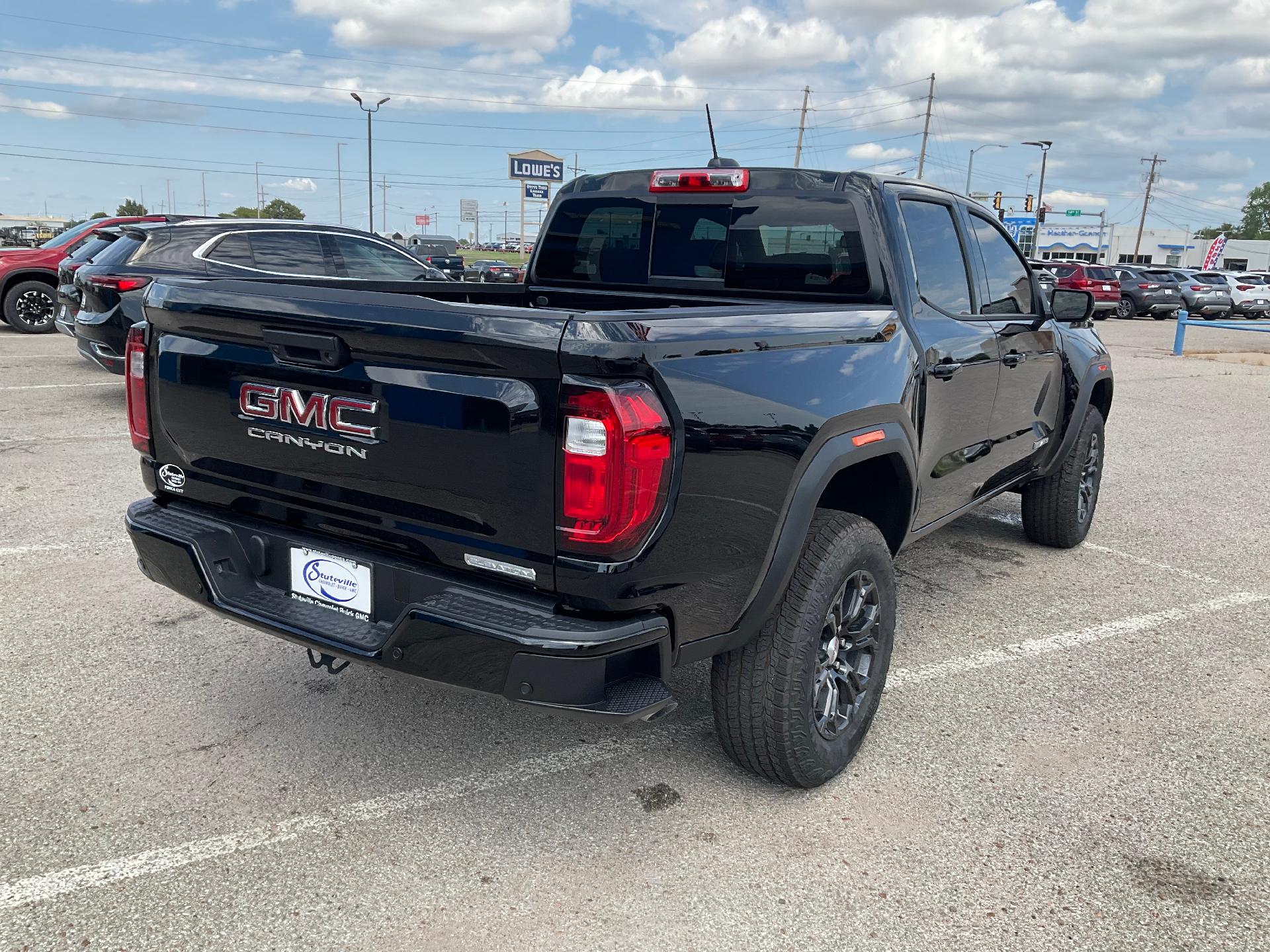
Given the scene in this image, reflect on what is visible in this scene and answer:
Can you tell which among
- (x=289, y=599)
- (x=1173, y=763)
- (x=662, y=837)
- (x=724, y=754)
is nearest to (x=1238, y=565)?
(x=1173, y=763)

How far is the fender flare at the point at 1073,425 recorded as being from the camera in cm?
515

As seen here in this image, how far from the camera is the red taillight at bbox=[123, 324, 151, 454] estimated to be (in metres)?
3.06

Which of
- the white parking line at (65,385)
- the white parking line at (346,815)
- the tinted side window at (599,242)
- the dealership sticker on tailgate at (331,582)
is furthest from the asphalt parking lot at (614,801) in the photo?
the white parking line at (65,385)

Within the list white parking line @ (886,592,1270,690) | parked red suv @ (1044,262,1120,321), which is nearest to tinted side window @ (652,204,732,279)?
white parking line @ (886,592,1270,690)

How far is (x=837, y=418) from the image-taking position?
288cm

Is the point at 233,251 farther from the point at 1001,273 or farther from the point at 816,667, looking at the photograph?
the point at 816,667

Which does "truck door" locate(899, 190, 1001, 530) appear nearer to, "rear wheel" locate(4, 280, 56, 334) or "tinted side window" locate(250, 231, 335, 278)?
"tinted side window" locate(250, 231, 335, 278)

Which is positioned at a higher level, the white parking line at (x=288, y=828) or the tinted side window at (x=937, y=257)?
the tinted side window at (x=937, y=257)

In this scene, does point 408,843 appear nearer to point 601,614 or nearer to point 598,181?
point 601,614

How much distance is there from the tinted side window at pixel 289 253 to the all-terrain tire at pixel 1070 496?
6345mm

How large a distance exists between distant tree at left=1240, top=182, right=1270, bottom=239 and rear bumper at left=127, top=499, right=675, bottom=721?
15863 centimetres

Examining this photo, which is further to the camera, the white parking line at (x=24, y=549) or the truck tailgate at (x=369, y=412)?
the white parking line at (x=24, y=549)

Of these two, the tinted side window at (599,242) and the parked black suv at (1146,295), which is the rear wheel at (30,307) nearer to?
the tinted side window at (599,242)

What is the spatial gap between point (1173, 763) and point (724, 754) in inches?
59.4
